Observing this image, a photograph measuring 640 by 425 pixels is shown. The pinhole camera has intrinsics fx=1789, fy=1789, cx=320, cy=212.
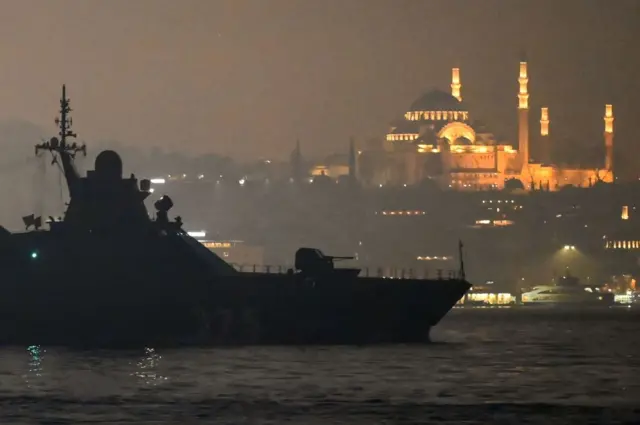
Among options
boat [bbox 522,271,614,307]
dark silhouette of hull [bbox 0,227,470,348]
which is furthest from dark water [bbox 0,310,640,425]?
boat [bbox 522,271,614,307]

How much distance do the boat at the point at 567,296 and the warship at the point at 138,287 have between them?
120387mm

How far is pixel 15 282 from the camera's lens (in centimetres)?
6300

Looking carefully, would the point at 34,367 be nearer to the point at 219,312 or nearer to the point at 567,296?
the point at 219,312

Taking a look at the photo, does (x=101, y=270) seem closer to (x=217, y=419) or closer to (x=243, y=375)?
(x=243, y=375)

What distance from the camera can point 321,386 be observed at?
50969mm

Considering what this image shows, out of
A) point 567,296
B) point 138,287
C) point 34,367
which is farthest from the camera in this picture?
point 567,296

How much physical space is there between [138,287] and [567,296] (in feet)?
423

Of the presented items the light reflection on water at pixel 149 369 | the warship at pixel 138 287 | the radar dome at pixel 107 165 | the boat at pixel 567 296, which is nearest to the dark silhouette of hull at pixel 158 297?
the warship at pixel 138 287

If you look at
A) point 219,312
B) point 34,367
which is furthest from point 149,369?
point 219,312

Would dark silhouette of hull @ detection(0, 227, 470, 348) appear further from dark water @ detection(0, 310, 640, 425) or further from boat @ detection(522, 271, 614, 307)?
boat @ detection(522, 271, 614, 307)

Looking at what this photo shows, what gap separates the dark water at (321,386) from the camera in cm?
4453

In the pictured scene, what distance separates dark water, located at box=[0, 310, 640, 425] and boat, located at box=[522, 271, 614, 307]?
117671 mm

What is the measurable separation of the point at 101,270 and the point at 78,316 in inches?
73.9

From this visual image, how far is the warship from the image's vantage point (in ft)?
208
